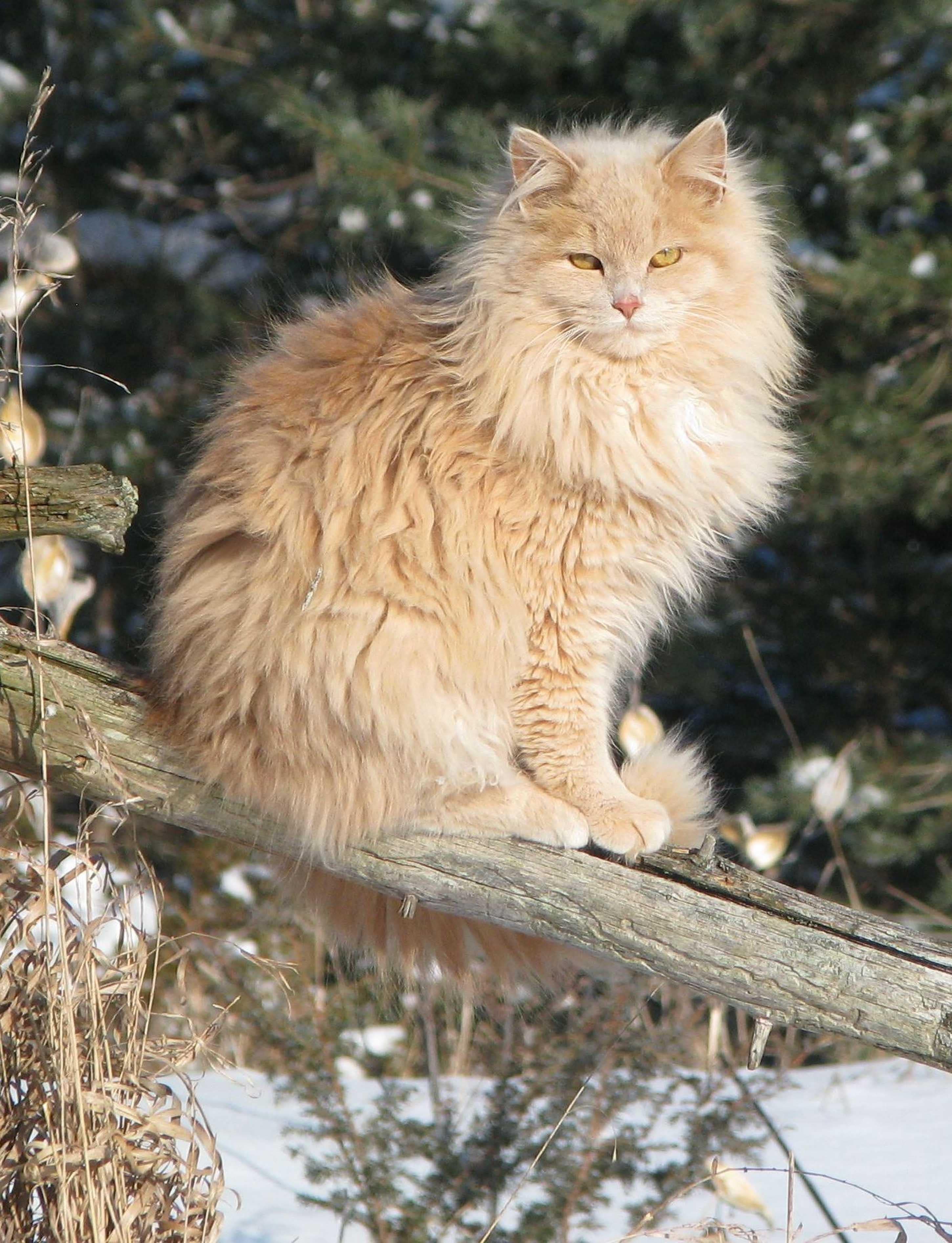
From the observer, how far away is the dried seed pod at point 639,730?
9.78ft

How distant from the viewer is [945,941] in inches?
75.4

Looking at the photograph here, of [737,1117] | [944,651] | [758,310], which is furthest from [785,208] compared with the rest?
[737,1117]

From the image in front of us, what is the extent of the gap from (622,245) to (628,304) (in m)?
0.12

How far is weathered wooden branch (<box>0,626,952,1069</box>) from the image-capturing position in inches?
71.7

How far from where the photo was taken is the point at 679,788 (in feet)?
7.77

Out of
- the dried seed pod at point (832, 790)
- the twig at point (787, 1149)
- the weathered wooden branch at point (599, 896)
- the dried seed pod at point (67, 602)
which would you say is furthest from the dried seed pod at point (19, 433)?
the dried seed pod at point (832, 790)

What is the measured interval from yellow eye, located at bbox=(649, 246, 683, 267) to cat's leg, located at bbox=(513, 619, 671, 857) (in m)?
0.70

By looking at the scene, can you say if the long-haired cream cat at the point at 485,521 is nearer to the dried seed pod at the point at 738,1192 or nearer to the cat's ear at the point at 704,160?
the cat's ear at the point at 704,160

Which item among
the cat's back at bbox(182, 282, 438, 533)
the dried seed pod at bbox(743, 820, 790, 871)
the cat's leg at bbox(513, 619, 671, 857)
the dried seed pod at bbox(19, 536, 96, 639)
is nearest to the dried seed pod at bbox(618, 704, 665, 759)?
the dried seed pod at bbox(743, 820, 790, 871)

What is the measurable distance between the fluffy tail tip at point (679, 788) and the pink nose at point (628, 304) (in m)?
0.88

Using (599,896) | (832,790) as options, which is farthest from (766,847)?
(599,896)

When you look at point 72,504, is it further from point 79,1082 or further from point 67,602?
point 67,602

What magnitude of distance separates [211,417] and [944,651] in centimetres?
417

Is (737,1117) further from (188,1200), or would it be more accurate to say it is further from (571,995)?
(188,1200)
